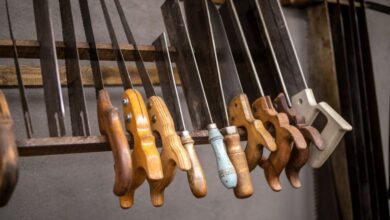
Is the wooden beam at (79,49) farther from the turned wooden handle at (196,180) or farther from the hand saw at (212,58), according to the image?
the turned wooden handle at (196,180)

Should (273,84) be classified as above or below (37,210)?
above

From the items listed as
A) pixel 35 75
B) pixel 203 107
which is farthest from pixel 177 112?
pixel 35 75

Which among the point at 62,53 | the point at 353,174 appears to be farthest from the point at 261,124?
the point at 353,174

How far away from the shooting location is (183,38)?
1070 mm

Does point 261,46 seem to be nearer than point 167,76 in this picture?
No

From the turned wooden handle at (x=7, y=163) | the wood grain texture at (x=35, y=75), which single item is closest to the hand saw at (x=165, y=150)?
the turned wooden handle at (x=7, y=163)

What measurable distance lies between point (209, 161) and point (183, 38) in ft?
2.13

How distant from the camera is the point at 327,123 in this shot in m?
0.97

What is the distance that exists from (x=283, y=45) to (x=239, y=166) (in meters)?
0.40

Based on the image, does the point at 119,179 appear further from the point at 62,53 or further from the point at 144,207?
the point at 144,207

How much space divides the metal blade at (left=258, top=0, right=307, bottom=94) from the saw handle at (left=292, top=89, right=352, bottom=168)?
0.04 meters

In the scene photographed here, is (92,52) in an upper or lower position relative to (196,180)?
upper

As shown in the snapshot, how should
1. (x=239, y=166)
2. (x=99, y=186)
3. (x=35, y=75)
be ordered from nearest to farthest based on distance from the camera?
(x=239, y=166)
(x=35, y=75)
(x=99, y=186)

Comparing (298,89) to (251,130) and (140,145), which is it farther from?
(140,145)
